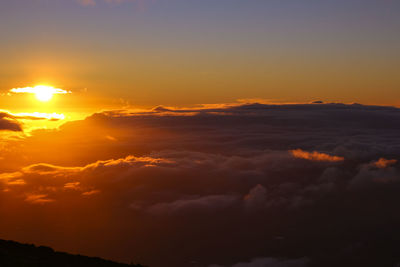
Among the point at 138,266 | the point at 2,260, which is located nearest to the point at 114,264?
the point at 138,266

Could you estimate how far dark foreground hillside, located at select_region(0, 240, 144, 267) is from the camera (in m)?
40.9

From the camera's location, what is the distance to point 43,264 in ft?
140

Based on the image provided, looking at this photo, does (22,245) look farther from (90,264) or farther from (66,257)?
(90,264)

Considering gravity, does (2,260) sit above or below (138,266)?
above

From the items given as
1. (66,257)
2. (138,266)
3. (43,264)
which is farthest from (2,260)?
(138,266)

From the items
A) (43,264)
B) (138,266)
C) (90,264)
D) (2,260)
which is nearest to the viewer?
(2,260)

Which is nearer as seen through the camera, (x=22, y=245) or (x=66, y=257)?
(x=66, y=257)

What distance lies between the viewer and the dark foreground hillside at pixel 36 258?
40906 mm

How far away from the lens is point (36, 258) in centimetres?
4484

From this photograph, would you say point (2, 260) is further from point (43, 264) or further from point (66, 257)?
point (66, 257)

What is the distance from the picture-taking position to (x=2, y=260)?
39.6 meters

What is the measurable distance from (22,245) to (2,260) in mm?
12455

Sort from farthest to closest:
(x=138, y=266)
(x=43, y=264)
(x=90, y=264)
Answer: (x=138, y=266) → (x=90, y=264) → (x=43, y=264)

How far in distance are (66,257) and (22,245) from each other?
769 centimetres
